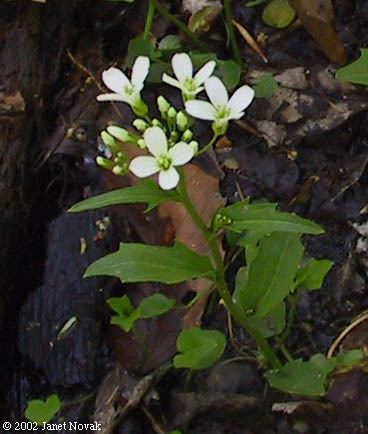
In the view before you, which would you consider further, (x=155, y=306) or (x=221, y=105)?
(x=155, y=306)

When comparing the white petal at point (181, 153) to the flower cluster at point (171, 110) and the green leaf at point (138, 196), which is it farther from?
the green leaf at point (138, 196)

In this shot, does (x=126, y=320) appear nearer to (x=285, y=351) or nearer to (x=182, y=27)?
(x=285, y=351)

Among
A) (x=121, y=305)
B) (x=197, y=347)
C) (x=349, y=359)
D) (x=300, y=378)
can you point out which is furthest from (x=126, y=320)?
(x=349, y=359)

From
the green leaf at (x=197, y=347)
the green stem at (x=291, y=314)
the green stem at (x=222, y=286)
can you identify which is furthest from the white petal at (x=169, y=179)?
the green stem at (x=291, y=314)

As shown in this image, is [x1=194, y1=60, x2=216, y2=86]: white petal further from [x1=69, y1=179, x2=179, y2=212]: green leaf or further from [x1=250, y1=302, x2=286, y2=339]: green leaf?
[x1=250, y1=302, x2=286, y2=339]: green leaf

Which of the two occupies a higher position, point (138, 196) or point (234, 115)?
point (234, 115)

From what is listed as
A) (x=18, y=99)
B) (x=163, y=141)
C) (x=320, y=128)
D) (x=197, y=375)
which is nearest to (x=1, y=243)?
(x=18, y=99)
